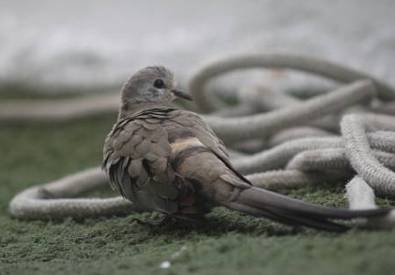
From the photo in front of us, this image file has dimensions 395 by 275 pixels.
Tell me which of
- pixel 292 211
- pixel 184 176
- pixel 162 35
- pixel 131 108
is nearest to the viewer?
pixel 292 211

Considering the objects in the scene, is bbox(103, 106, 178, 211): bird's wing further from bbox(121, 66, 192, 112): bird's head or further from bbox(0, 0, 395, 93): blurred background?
bbox(0, 0, 395, 93): blurred background

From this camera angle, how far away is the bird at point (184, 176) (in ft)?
4.75

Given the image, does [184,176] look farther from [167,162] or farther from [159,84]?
[159,84]

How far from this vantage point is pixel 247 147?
8.04 feet

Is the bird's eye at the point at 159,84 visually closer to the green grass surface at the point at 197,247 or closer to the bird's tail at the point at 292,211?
the green grass surface at the point at 197,247

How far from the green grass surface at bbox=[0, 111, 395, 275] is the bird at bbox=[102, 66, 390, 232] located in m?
0.04

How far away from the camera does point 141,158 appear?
167 cm

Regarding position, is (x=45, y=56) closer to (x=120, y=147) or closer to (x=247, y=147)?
(x=247, y=147)

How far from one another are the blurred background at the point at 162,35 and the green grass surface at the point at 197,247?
1.30m

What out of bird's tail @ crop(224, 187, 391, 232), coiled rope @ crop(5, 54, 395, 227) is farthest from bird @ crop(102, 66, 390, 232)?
coiled rope @ crop(5, 54, 395, 227)

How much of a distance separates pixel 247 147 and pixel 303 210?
1026 millimetres

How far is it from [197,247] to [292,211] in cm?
18

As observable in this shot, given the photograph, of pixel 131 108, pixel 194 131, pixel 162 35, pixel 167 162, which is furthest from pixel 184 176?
pixel 162 35

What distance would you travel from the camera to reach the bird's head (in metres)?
2.03
